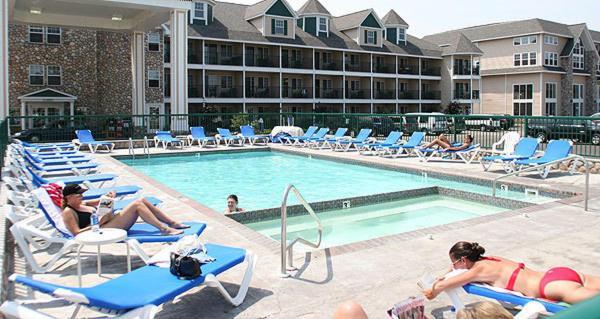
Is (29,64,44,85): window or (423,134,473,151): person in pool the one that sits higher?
(29,64,44,85): window

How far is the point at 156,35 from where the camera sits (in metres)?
36.9

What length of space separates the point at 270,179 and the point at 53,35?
25.7 meters

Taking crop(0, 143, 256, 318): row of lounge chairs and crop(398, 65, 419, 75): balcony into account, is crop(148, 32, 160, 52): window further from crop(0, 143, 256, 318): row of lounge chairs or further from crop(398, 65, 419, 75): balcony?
crop(0, 143, 256, 318): row of lounge chairs

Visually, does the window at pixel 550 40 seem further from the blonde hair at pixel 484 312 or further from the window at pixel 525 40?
the blonde hair at pixel 484 312

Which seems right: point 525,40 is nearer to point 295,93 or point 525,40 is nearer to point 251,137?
point 295,93

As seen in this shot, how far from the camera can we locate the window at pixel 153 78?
120 ft

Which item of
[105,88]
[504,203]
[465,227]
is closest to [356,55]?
[105,88]

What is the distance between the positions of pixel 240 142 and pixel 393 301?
781 inches

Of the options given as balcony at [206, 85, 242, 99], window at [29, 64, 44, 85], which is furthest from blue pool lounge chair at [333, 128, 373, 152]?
window at [29, 64, 44, 85]

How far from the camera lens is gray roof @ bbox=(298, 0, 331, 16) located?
152ft

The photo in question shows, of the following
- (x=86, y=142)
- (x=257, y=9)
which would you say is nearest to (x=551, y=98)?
(x=257, y=9)

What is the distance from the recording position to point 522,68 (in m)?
53.1

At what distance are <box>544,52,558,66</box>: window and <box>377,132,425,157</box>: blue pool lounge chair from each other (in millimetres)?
41087

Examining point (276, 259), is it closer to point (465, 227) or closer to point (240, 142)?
point (465, 227)
